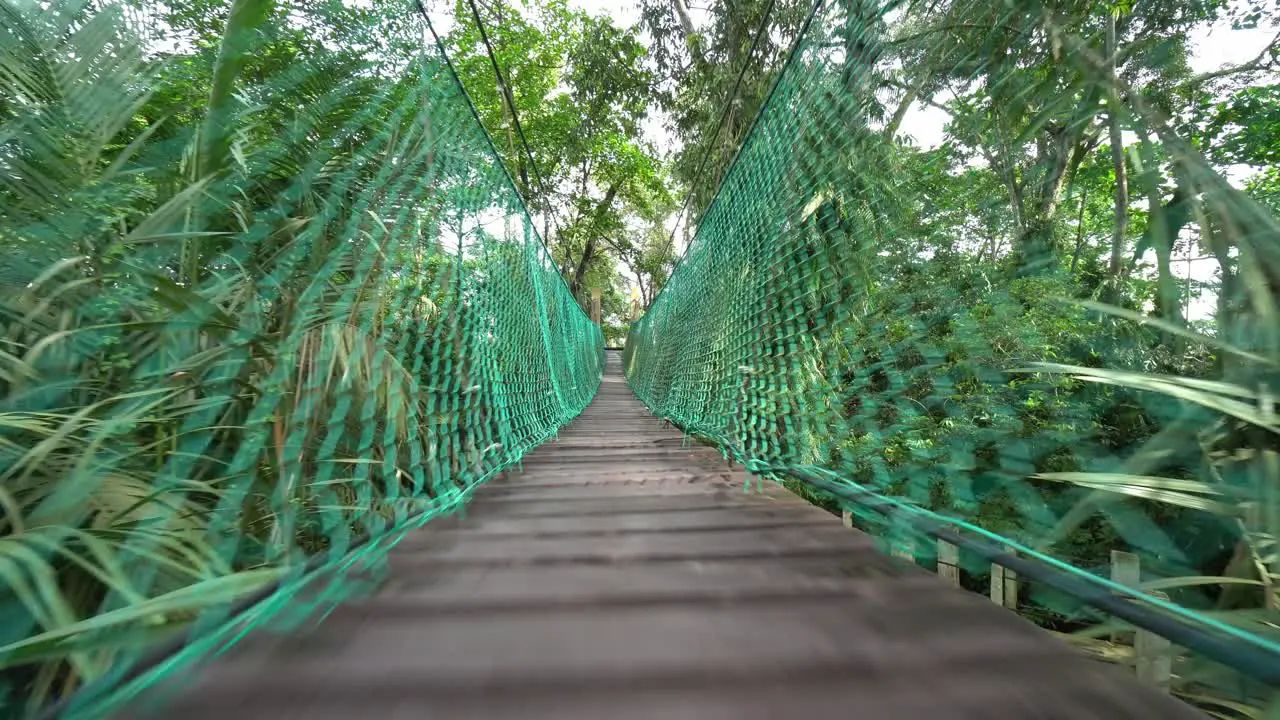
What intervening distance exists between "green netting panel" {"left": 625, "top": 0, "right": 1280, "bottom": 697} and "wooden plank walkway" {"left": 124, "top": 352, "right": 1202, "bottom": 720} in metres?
0.13

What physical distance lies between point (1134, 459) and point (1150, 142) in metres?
0.43

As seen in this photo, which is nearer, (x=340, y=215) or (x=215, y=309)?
(x=215, y=309)

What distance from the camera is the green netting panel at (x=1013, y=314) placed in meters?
0.65

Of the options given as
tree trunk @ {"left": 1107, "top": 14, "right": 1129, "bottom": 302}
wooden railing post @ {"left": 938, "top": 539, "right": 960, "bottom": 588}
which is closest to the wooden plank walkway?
wooden railing post @ {"left": 938, "top": 539, "right": 960, "bottom": 588}

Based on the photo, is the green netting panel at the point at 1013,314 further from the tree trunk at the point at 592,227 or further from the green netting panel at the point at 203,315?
the tree trunk at the point at 592,227

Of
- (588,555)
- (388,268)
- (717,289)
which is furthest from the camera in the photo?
(717,289)

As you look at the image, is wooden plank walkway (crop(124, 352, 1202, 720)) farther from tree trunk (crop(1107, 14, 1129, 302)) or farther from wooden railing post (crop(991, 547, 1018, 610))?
tree trunk (crop(1107, 14, 1129, 302))

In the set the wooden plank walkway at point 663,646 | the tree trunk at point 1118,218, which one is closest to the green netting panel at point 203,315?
the wooden plank walkway at point 663,646

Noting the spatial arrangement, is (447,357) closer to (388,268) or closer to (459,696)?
(388,268)

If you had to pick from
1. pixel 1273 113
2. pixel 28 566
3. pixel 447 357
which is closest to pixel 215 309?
pixel 28 566

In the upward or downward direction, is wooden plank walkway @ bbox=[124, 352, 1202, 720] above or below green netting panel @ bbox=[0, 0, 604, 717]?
below

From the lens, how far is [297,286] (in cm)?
116

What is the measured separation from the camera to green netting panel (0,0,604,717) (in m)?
0.67

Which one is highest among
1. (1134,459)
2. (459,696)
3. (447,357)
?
(447,357)
